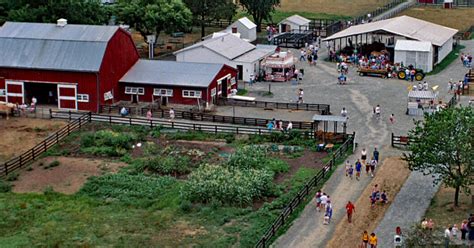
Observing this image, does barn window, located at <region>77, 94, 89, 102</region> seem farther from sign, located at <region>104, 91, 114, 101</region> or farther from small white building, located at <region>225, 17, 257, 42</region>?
small white building, located at <region>225, 17, 257, 42</region>

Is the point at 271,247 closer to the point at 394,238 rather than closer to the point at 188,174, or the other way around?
the point at 394,238

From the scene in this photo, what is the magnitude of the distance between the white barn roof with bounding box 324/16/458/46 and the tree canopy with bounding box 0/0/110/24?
70.9ft

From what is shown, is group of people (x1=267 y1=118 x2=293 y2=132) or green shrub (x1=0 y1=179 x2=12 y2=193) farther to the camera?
group of people (x1=267 y1=118 x2=293 y2=132)

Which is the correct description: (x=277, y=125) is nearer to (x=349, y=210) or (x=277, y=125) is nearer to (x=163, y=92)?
(x=163, y=92)

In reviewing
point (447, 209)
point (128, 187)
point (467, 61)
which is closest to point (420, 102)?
point (467, 61)

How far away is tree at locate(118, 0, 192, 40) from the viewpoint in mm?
76688

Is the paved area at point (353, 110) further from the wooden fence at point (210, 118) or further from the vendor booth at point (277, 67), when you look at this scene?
the wooden fence at point (210, 118)

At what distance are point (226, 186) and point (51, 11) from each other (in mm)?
36721

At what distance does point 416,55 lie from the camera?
73.4 m

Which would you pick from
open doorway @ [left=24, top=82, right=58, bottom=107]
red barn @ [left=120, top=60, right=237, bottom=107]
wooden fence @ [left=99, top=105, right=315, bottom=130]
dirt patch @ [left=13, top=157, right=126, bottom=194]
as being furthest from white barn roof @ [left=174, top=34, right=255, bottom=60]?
dirt patch @ [left=13, top=157, right=126, bottom=194]

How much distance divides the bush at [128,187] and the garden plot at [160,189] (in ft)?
0.16

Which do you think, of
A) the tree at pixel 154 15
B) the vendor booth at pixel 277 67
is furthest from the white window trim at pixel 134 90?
the tree at pixel 154 15

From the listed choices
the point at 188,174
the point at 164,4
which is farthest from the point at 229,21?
the point at 188,174

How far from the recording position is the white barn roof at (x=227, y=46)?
70.5m
